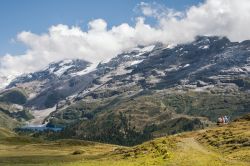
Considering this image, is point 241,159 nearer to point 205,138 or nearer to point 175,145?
point 175,145

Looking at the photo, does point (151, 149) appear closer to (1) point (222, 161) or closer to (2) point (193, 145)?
(2) point (193, 145)

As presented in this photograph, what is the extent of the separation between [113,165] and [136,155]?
1634 centimetres

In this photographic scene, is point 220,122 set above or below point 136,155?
above

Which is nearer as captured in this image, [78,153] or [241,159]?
[241,159]

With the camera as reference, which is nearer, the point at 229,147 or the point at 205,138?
the point at 229,147

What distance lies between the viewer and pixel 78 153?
141 metres

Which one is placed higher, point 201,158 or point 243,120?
point 243,120

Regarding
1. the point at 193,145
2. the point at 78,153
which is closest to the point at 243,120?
the point at 193,145

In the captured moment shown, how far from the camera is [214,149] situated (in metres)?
91.2

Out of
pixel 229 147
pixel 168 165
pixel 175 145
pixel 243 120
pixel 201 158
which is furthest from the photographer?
pixel 243 120

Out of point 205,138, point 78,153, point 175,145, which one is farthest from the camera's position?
point 78,153

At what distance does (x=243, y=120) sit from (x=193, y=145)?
34.0 meters

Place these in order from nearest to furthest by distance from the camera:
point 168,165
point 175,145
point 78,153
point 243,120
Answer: point 168,165, point 175,145, point 243,120, point 78,153

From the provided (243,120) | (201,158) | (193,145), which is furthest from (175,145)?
(243,120)
